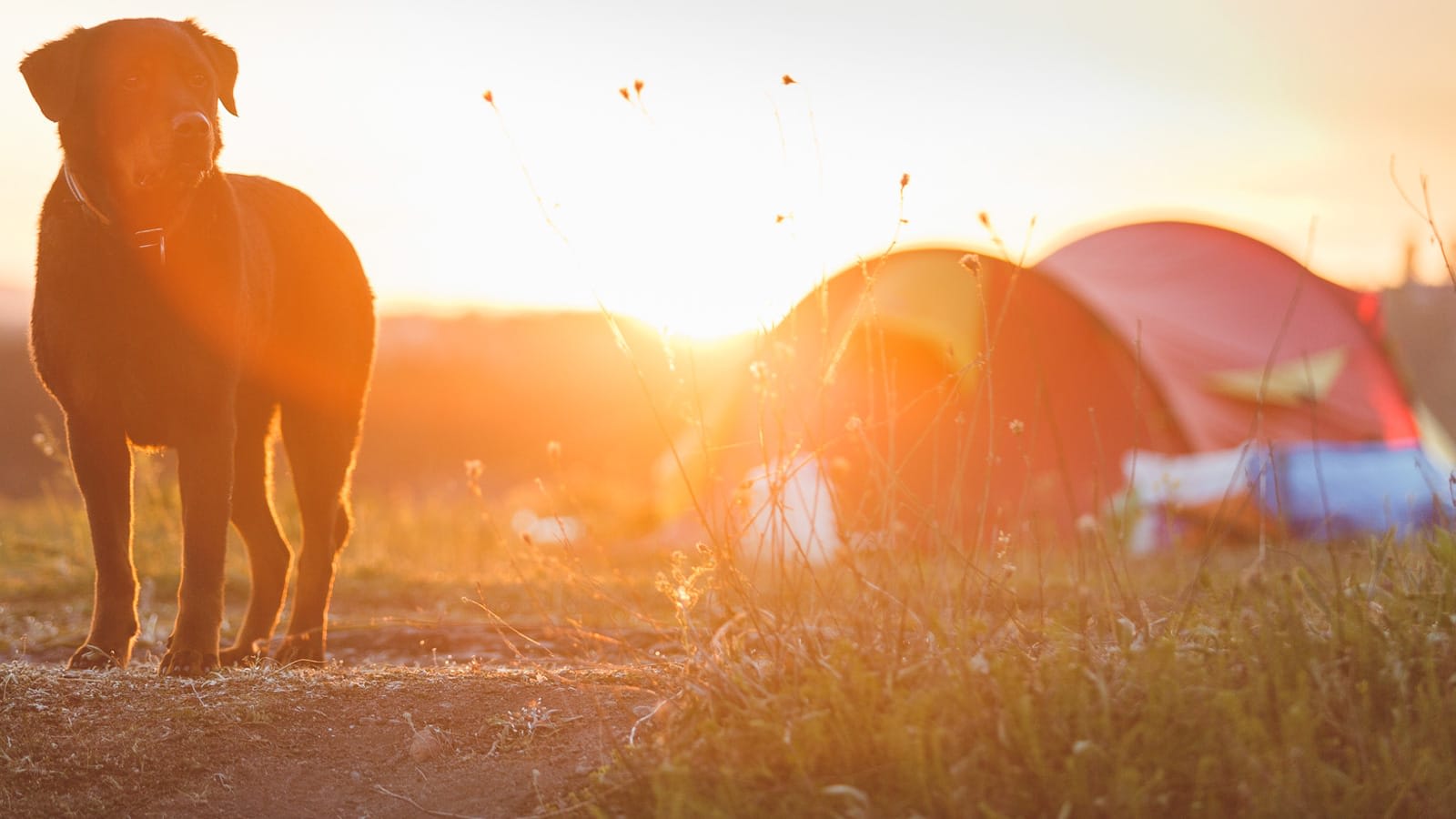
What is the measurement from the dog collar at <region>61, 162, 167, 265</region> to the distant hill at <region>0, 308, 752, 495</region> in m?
7.79

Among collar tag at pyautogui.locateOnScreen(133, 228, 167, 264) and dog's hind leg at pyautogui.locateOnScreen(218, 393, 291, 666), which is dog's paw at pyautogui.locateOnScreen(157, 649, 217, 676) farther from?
collar tag at pyautogui.locateOnScreen(133, 228, 167, 264)

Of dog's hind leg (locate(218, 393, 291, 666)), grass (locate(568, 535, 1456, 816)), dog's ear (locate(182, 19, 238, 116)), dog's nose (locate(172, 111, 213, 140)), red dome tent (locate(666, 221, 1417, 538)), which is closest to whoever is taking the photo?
grass (locate(568, 535, 1456, 816))

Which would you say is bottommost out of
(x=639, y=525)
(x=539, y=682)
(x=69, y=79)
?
(x=639, y=525)

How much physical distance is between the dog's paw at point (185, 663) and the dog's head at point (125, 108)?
50.4 inches

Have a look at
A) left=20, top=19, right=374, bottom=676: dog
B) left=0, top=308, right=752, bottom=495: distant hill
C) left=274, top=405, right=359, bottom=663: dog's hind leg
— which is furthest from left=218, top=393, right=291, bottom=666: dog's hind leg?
left=0, top=308, right=752, bottom=495: distant hill

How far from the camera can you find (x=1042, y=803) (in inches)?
77.8

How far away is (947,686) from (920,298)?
6.78 meters

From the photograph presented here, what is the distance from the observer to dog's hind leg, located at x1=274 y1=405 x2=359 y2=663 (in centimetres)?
407

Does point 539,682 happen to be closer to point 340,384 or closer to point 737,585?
point 737,585

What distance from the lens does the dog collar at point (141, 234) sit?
10.4 feet

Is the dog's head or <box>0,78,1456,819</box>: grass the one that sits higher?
the dog's head

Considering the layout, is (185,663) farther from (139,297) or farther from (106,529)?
(139,297)

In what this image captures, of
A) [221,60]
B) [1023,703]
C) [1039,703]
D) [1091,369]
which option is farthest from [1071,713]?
[1091,369]

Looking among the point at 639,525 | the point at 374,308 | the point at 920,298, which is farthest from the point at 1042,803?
the point at 639,525
